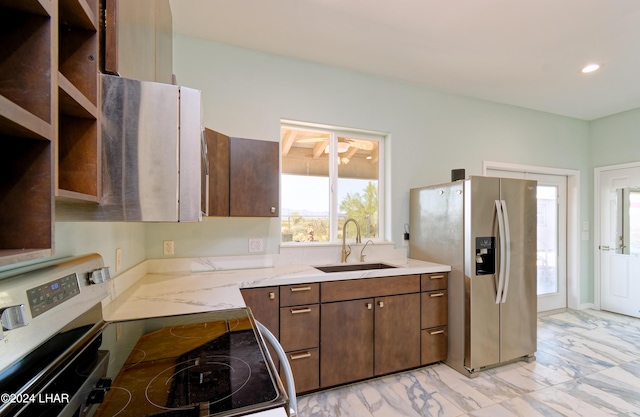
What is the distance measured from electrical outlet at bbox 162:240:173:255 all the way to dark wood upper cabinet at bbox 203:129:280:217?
0.56 metres

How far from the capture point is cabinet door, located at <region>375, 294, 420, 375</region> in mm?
2297

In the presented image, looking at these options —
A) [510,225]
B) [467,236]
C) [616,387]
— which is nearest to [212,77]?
[467,236]

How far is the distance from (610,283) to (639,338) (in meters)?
1.08

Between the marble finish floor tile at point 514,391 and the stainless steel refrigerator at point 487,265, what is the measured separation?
6.9 inches

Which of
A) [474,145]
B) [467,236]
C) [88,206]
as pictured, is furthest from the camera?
[474,145]

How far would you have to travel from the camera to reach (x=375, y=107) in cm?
299

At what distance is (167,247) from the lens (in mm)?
2273

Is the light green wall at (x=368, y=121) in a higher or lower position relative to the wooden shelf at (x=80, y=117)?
higher

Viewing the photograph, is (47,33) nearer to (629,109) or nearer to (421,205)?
(421,205)

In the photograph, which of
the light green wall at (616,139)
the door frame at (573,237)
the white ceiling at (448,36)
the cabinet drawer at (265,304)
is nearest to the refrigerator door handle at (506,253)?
the white ceiling at (448,36)

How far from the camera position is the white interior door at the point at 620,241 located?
12.3 feet

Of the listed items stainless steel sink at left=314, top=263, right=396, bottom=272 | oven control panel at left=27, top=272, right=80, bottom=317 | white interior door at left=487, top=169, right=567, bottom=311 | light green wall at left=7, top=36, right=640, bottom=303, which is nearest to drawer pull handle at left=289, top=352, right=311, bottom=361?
stainless steel sink at left=314, top=263, right=396, bottom=272

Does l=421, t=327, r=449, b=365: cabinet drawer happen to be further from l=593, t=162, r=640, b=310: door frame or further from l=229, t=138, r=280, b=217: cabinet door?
l=593, t=162, r=640, b=310: door frame

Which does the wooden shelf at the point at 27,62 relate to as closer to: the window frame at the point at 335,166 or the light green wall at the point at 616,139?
the window frame at the point at 335,166
